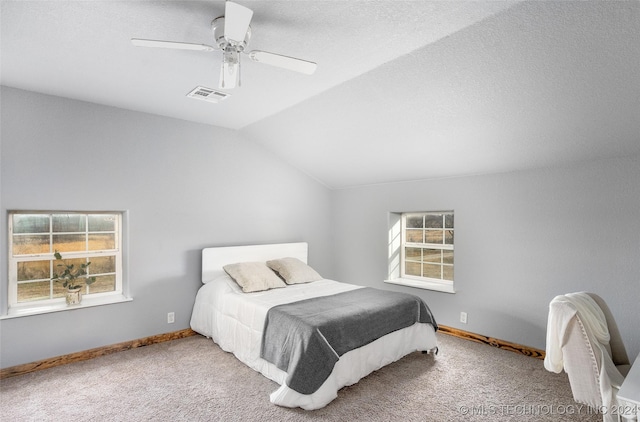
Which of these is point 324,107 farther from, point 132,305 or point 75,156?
point 132,305

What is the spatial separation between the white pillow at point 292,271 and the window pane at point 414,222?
154 cm

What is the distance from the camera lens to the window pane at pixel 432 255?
453 centimetres

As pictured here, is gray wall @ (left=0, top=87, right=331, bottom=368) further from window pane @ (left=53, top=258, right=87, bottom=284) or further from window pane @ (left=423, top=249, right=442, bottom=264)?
window pane @ (left=423, top=249, right=442, bottom=264)

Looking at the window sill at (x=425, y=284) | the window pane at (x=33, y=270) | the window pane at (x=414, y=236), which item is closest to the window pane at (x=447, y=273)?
the window sill at (x=425, y=284)

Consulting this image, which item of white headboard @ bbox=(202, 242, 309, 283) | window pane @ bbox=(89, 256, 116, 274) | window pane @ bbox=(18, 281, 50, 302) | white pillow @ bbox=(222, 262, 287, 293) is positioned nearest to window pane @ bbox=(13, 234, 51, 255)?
window pane @ bbox=(18, 281, 50, 302)

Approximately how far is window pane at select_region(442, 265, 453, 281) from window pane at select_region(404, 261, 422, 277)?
14.0 inches

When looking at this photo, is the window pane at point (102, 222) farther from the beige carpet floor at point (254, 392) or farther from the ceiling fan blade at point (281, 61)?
the ceiling fan blade at point (281, 61)

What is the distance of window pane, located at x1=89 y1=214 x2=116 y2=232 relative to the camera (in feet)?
11.9

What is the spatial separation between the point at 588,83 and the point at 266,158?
11.6ft

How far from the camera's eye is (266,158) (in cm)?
477

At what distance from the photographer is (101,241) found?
3.69m

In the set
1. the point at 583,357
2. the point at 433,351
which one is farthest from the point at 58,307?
the point at 583,357

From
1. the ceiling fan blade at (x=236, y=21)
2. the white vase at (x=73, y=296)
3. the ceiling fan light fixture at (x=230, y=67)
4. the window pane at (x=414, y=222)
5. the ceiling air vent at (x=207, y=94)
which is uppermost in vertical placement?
the ceiling air vent at (x=207, y=94)

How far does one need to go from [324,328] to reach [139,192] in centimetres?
252
